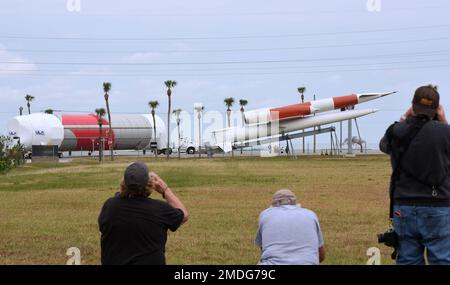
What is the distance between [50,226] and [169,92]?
221ft

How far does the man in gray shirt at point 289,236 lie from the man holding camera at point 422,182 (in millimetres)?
624

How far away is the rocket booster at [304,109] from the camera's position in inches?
2261

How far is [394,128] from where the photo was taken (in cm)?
562

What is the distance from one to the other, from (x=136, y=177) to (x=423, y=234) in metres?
2.29

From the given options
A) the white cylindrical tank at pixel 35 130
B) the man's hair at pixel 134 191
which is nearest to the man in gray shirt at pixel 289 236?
the man's hair at pixel 134 191

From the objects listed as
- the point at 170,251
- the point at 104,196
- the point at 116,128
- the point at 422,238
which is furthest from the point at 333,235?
the point at 116,128

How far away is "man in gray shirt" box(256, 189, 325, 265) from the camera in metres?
5.40

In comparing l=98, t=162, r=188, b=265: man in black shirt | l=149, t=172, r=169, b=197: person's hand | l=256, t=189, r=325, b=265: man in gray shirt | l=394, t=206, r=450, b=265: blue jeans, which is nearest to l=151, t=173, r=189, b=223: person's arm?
l=149, t=172, r=169, b=197: person's hand

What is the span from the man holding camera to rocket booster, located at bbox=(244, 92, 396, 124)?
172 feet

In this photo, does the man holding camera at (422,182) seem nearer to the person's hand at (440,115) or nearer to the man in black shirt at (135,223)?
the person's hand at (440,115)

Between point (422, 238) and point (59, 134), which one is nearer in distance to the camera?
point (422, 238)

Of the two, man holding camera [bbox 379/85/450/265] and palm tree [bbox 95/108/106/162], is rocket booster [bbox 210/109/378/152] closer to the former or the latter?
palm tree [bbox 95/108/106/162]
